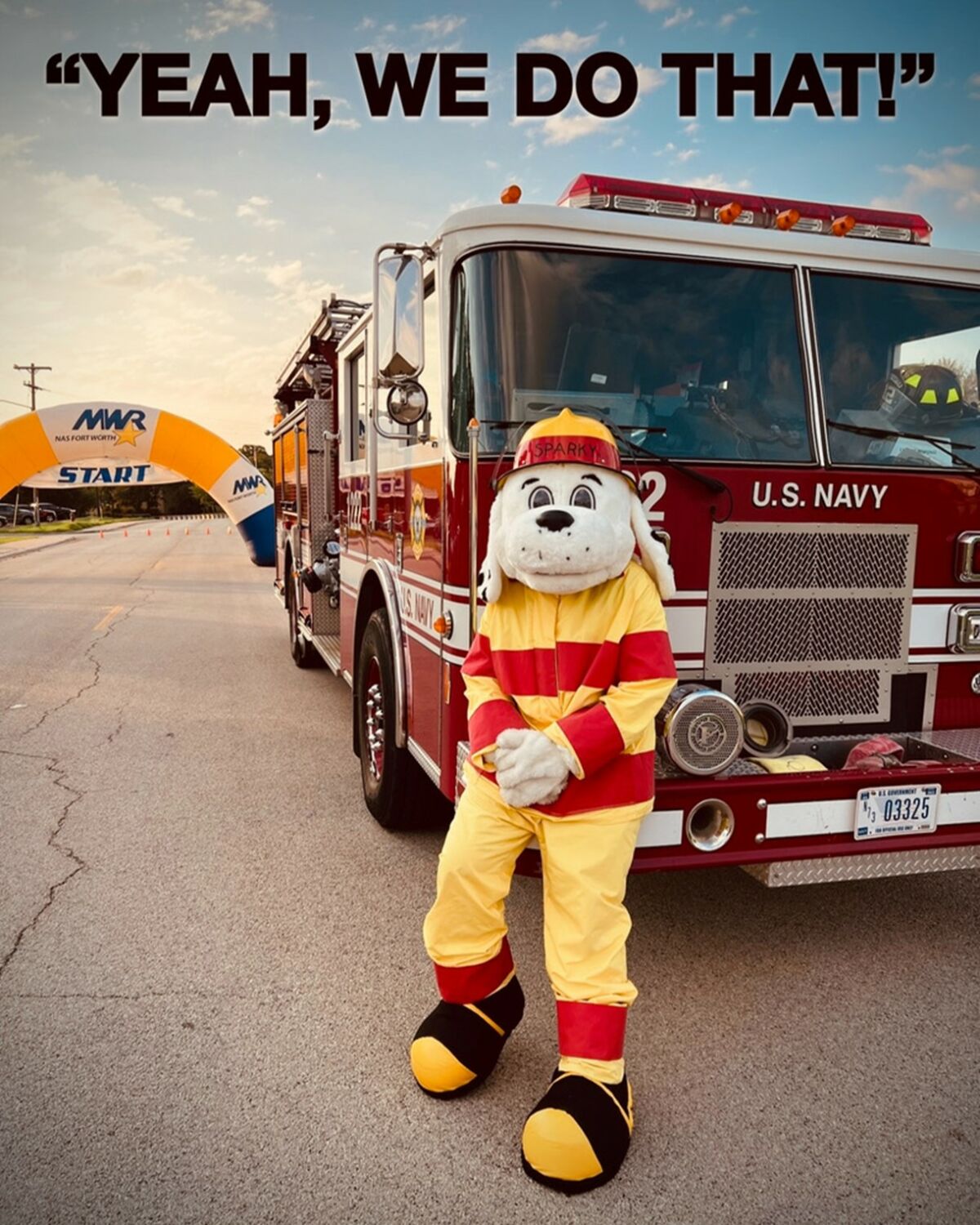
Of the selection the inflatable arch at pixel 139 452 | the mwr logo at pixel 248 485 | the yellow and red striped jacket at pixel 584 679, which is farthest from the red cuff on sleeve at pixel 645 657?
the mwr logo at pixel 248 485

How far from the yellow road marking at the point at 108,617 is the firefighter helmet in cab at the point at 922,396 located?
32.8 ft

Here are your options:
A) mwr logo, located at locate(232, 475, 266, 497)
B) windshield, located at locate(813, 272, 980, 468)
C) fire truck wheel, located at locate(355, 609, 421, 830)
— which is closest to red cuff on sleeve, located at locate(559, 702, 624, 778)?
windshield, located at locate(813, 272, 980, 468)

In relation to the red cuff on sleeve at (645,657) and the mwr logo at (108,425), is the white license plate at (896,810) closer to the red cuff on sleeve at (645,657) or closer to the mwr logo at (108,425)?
the red cuff on sleeve at (645,657)

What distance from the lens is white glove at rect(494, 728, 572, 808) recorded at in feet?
9.16

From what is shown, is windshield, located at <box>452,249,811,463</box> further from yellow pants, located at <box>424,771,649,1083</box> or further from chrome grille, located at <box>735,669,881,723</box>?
yellow pants, located at <box>424,771,649,1083</box>

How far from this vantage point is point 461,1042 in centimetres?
294

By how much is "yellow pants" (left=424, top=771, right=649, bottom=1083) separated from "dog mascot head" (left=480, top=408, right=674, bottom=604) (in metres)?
0.67

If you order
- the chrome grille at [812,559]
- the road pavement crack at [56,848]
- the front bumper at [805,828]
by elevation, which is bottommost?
the road pavement crack at [56,848]

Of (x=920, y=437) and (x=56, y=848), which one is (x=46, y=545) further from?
(x=920, y=437)

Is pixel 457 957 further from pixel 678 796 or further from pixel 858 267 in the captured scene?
pixel 858 267

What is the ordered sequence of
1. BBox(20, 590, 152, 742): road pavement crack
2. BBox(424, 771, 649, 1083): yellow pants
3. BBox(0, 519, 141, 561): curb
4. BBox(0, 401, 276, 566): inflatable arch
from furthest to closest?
BBox(0, 519, 141, 561): curb < BBox(0, 401, 276, 566): inflatable arch < BBox(20, 590, 152, 742): road pavement crack < BBox(424, 771, 649, 1083): yellow pants

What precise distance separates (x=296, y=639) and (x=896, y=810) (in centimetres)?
694

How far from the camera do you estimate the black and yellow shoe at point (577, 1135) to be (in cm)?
253

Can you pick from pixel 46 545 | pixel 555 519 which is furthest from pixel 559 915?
pixel 46 545
